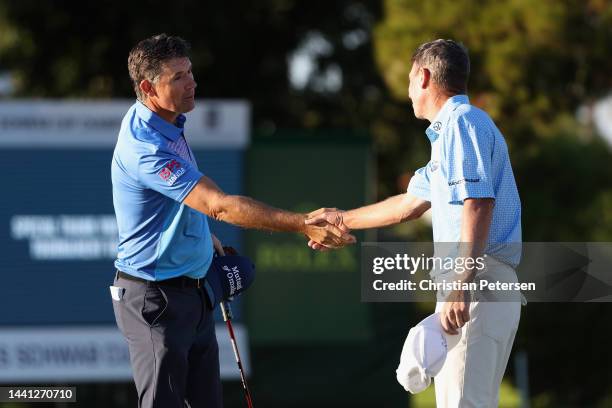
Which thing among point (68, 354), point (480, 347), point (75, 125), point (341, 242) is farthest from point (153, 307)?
point (75, 125)

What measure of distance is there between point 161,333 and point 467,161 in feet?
4.99

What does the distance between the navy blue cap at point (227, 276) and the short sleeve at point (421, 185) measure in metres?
0.86

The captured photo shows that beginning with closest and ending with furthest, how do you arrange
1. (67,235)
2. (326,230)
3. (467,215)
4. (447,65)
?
(467,215) < (447,65) < (326,230) < (67,235)

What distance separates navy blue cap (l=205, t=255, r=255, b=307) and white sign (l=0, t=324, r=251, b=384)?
159 inches

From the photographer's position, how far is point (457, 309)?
500 cm

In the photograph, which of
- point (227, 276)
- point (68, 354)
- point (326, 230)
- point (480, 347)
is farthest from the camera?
point (68, 354)

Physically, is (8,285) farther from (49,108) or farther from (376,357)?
(376,357)

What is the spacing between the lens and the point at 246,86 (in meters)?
15.1

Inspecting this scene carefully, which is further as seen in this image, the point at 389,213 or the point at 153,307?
the point at 389,213

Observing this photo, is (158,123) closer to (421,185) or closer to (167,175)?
(167,175)

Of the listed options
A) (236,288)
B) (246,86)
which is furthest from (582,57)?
(236,288)

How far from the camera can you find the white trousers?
511 cm

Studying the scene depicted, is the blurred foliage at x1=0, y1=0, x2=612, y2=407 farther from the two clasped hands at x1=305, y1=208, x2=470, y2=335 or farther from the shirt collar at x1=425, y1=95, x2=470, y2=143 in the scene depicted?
the shirt collar at x1=425, y1=95, x2=470, y2=143

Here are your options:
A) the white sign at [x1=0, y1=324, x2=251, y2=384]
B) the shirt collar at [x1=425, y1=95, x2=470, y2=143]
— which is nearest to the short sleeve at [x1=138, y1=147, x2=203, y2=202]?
the shirt collar at [x1=425, y1=95, x2=470, y2=143]
